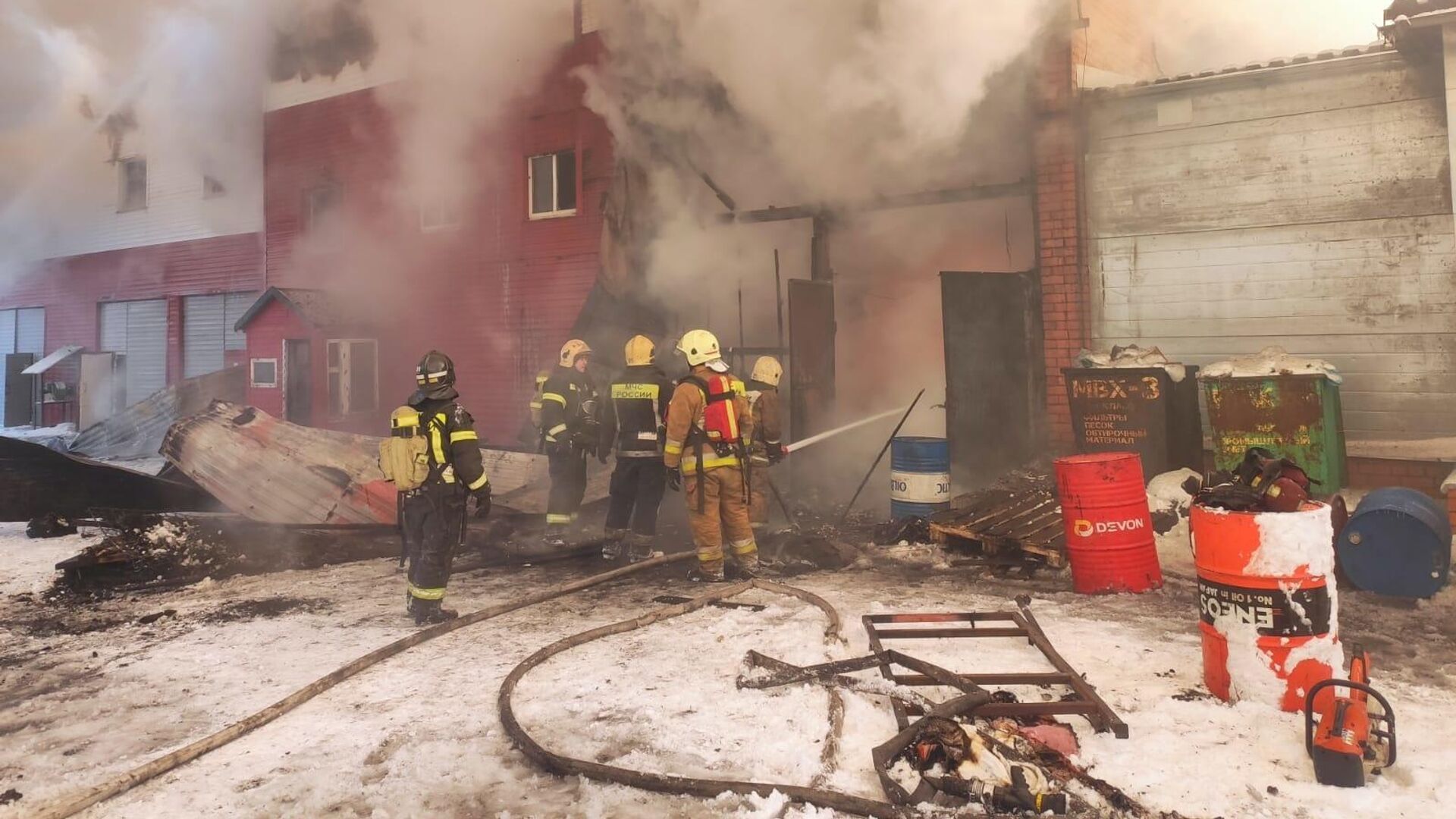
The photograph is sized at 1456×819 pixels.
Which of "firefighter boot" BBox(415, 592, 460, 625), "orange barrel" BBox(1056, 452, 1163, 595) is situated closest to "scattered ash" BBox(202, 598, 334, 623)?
"firefighter boot" BBox(415, 592, 460, 625)

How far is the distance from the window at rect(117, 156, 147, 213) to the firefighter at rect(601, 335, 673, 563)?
1649cm

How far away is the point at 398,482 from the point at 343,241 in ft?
34.9

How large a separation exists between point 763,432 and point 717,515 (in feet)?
3.43

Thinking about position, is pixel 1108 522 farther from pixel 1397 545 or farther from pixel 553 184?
pixel 553 184

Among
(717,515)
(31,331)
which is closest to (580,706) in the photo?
(717,515)

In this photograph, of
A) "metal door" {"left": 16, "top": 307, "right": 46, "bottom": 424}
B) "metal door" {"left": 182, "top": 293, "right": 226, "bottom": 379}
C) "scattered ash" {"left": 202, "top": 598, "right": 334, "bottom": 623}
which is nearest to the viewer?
"scattered ash" {"left": 202, "top": 598, "right": 334, "bottom": 623}

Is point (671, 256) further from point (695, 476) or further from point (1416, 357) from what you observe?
point (1416, 357)

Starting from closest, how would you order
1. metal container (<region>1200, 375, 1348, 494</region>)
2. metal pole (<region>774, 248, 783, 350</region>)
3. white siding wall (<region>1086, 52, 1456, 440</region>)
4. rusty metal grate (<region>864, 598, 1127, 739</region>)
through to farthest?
rusty metal grate (<region>864, 598, 1127, 739</region>), metal container (<region>1200, 375, 1348, 494</region>), white siding wall (<region>1086, 52, 1456, 440</region>), metal pole (<region>774, 248, 783, 350</region>)

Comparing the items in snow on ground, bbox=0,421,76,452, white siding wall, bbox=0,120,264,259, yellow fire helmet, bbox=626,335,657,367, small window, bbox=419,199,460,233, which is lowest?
snow on ground, bbox=0,421,76,452

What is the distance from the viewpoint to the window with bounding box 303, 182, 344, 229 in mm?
13719

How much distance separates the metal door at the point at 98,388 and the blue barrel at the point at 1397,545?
1975cm

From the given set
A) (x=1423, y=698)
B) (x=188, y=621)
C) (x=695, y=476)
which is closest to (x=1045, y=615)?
(x=1423, y=698)

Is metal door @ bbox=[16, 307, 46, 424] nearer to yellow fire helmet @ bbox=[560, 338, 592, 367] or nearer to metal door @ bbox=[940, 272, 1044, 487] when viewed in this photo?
yellow fire helmet @ bbox=[560, 338, 592, 367]

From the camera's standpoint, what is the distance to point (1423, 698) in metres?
3.12
